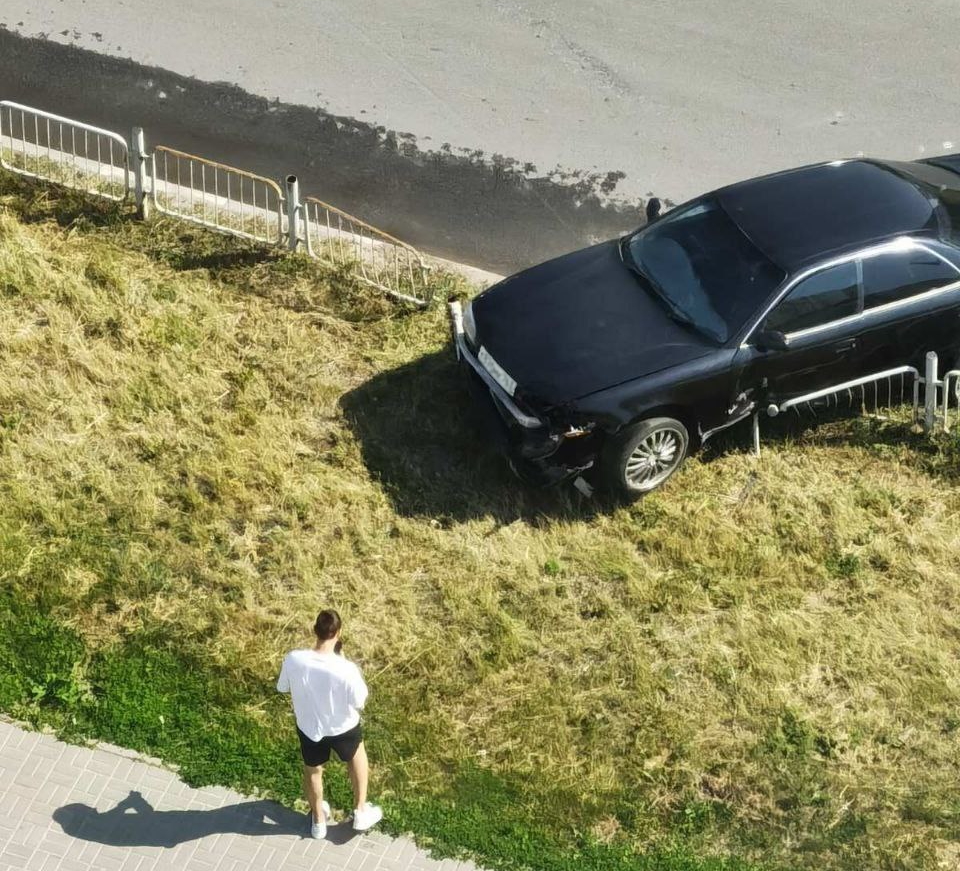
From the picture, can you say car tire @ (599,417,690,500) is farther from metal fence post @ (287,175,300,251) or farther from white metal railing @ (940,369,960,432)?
metal fence post @ (287,175,300,251)

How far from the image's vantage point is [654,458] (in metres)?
8.39

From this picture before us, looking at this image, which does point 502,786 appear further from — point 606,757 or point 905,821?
point 905,821

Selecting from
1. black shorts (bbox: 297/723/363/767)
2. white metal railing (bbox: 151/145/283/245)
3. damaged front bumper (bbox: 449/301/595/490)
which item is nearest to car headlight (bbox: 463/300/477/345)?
damaged front bumper (bbox: 449/301/595/490)

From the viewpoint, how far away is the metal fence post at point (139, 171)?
9867 mm

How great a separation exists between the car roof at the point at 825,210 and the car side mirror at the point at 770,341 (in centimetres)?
44

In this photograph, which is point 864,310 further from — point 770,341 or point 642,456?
point 642,456

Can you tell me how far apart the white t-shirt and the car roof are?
4069mm

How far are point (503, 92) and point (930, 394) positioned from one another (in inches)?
193

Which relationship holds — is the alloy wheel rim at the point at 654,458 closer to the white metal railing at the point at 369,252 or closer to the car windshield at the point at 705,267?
the car windshield at the point at 705,267

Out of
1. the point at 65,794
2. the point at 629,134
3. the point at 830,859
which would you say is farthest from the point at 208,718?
the point at 629,134

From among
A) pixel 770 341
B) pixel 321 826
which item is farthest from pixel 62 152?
pixel 321 826

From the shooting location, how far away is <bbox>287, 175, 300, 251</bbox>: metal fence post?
31.6 feet

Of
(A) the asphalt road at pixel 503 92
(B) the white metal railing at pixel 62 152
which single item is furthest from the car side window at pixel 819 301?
(B) the white metal railing at pixel 62 152

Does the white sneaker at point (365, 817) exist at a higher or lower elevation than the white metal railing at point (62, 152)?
lower
